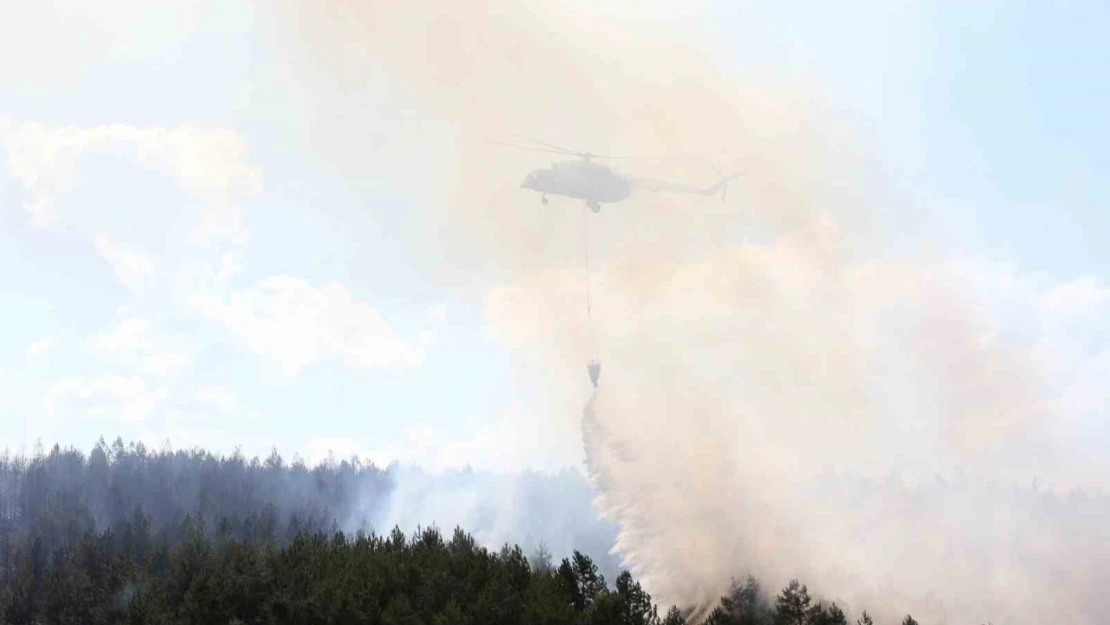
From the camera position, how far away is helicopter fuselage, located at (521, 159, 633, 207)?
9988 centimetres

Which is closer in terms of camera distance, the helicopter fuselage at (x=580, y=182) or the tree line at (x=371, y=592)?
the tree line at (x=371, y=592)

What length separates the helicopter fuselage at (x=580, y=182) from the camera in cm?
9988

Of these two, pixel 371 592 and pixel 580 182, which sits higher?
pixel 580 182

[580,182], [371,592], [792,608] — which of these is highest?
[580,182]

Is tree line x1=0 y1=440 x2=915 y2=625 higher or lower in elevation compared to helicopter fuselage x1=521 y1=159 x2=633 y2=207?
lower

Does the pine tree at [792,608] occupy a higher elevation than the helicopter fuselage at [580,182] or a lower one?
lower

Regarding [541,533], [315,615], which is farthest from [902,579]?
[541,533]

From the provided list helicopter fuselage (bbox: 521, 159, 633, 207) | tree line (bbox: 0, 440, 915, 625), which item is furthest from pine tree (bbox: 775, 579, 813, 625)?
helicopter fuselage (bbox: 521, 159, 633, 207)

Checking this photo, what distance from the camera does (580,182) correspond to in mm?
100250

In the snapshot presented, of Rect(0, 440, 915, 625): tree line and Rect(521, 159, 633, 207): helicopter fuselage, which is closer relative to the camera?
Rect(0, 440, 915, 625): tree line

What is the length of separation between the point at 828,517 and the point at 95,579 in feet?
264

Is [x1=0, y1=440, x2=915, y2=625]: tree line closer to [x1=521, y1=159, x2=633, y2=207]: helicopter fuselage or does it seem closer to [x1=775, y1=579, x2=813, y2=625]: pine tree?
[x1=775, y1=579, x2=813, y2=625]: pine tree

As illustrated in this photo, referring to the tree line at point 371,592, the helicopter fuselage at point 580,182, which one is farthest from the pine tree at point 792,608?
the helicopter fuselage at point 580,182

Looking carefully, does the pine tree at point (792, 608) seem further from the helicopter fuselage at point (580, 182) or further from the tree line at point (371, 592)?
the helicopter fuselage at point (580, 182)
